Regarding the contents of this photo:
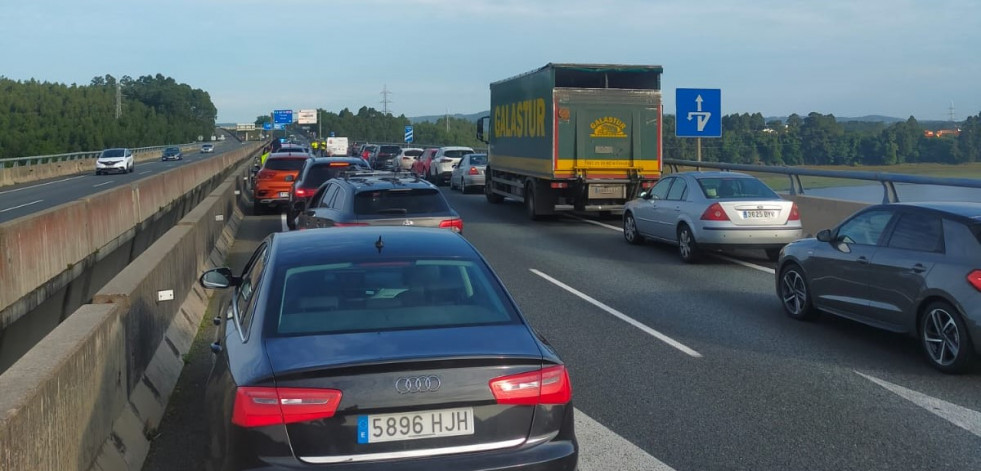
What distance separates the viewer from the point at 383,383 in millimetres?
3904

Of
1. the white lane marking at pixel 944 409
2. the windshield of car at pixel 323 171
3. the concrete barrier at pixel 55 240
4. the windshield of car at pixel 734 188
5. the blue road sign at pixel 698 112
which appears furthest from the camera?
the blue road sign at pixel 698 112

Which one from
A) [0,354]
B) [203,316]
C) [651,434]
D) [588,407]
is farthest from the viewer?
[203,316]

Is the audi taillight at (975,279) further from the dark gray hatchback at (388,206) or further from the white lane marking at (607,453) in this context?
the dark gray hatchback at (388,206)

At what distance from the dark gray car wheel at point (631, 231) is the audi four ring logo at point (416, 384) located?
14.4m

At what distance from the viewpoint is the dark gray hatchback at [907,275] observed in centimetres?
795

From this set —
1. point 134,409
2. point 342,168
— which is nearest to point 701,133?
point 342,168

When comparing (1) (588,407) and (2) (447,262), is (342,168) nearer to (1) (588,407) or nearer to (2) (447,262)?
(1) (588,407)

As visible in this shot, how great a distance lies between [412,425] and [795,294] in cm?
759

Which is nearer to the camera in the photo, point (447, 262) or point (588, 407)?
point (447, 262)

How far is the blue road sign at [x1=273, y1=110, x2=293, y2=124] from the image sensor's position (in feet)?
368

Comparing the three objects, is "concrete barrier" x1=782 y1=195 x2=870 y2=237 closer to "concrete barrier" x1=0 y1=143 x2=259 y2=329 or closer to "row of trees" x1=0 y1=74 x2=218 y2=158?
"concrete barrier" x1=0 y1=143 x2=259 y2=329

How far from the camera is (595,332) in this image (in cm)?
981

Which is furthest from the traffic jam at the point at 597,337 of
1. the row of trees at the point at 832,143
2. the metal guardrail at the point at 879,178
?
the row of trees at the point at 832,143

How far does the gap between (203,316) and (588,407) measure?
5136 mm
